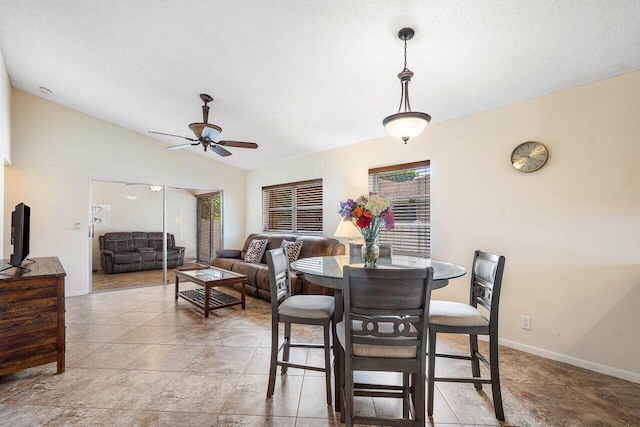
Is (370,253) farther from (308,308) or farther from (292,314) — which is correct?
(292,314)

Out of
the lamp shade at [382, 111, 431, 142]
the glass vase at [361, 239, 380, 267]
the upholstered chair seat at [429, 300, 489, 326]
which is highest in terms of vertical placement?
the lamp shade at [382, 111, 431, 142]

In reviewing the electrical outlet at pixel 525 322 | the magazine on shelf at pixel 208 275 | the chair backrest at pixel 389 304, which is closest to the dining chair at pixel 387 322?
the chair backrest at pixel 389 304

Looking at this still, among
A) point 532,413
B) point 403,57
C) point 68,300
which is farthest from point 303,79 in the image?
point 68,300

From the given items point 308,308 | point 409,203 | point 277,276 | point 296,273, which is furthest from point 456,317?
point 296,273

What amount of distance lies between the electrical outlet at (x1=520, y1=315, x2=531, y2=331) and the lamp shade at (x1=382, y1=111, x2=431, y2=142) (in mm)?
2070

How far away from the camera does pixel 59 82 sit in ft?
12.9

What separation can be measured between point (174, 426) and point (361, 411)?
114 cm

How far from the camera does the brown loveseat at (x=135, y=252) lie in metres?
5.36

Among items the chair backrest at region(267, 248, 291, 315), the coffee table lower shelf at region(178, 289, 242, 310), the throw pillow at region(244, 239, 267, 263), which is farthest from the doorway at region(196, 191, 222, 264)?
the chair backrest at region(267, 248, 291, 315)

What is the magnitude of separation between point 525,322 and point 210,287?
3.45 meters

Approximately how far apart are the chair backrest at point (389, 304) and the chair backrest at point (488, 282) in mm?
674

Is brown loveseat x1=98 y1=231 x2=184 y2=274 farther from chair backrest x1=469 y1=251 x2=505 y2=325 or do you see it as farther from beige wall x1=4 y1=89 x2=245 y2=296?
chair backrest x1=469 y1=251 x2=505 y2=325

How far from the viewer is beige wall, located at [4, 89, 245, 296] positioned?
4.38 meters

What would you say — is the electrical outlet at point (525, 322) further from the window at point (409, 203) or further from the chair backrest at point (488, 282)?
the window at point (409, 203)
